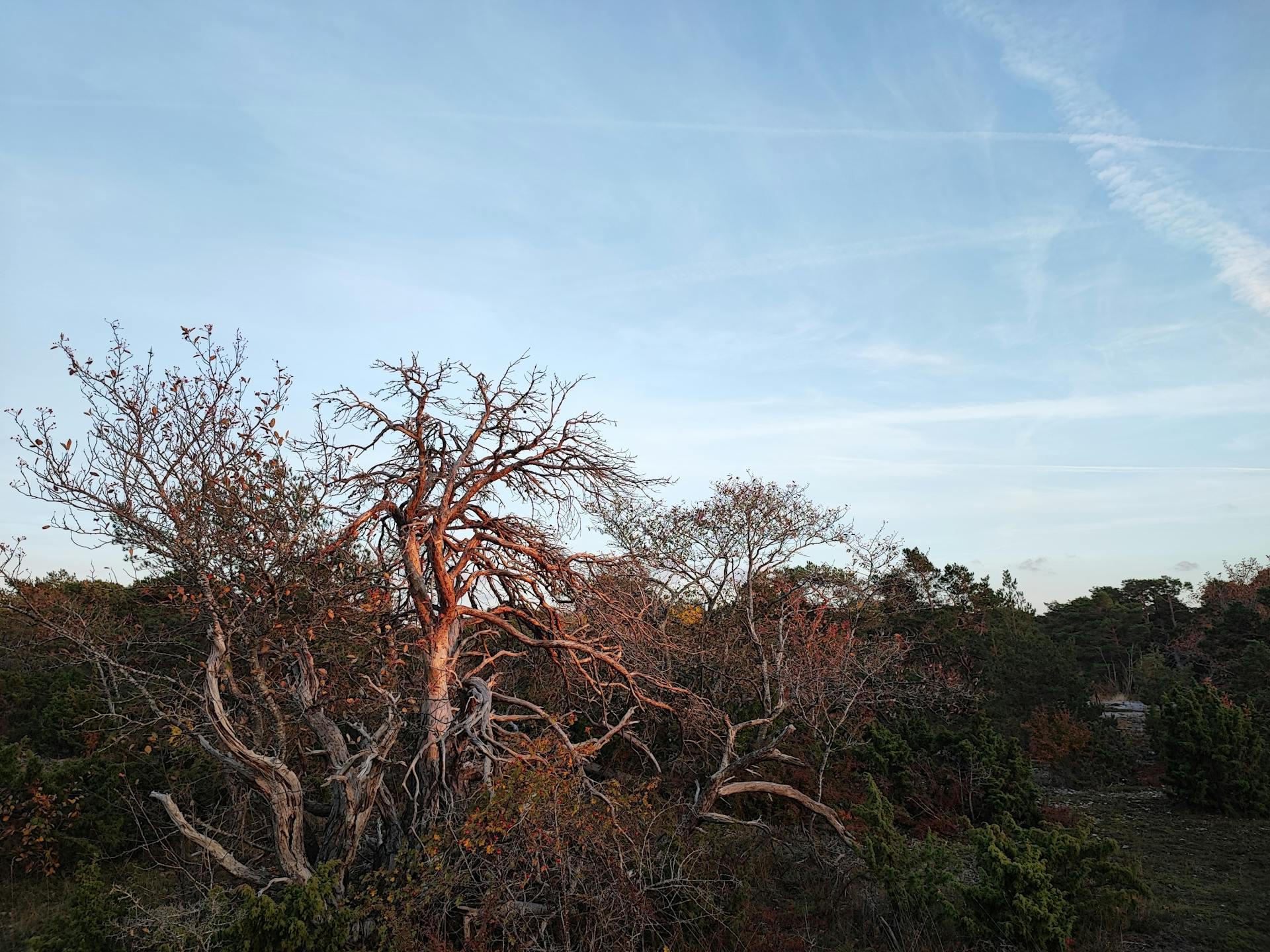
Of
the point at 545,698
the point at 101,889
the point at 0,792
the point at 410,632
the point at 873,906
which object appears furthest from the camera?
the point at 545,698

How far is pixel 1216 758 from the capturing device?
1210 centimetres

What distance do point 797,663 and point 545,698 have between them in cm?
426

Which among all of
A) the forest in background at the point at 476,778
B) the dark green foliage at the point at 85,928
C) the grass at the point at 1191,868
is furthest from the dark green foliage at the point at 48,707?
the grass at the point at 1191,868

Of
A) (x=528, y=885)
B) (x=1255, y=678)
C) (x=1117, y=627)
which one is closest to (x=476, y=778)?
(x=528, y=885)

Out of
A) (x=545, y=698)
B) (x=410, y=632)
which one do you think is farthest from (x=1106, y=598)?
(x=410, y=632)

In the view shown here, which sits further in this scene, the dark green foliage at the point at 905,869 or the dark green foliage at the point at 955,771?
the dark green foliage at the point at 955,771

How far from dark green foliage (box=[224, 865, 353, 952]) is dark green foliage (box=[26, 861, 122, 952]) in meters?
0.89

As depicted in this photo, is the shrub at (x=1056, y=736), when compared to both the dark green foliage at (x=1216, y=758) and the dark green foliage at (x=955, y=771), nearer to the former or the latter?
the dark green foliage at (x=1216, y=758)

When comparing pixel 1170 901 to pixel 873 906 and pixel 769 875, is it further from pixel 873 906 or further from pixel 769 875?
pixel 769 875

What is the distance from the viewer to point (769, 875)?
934 centimetres

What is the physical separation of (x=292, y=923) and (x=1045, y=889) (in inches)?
239

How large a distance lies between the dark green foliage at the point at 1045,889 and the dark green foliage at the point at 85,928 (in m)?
Result: 7.08

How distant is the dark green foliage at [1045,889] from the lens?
6402 millimetres

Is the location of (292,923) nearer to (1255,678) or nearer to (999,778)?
(999,778)
